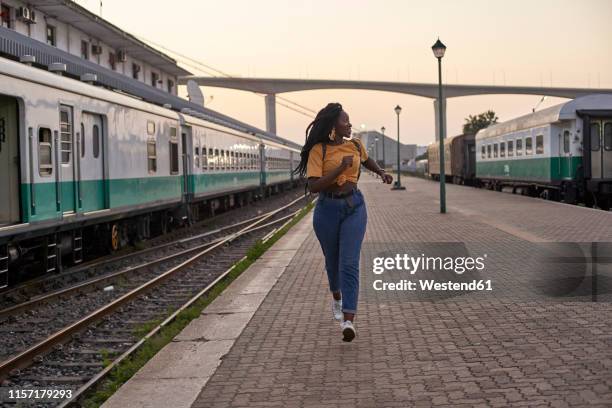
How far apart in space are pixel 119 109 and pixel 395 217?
32.5 ft

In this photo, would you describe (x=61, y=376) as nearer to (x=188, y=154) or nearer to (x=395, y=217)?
(x=188, y=154)

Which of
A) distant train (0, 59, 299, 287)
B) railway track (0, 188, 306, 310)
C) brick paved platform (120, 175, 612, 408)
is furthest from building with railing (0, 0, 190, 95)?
brick paved platform (120, 175, 612, 408)

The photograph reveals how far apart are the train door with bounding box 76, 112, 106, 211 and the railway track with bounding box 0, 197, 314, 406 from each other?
1.36 m

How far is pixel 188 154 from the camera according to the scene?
20.8 meters

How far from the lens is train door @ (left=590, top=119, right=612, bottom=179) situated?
941 inches

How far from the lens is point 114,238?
1470cm

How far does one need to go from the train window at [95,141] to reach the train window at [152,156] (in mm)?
2996

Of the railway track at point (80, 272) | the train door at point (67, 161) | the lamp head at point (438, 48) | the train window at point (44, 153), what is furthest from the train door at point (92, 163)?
the lamp head at point (438, 48)

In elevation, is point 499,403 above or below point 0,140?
below

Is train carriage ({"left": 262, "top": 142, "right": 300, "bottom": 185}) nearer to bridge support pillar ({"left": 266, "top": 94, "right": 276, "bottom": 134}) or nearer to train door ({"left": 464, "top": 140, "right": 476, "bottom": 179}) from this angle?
train door ({"left": 464, "top": 140, "right": 476, "bottom": 179})

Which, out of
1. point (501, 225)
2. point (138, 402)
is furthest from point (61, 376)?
point (501, 225)

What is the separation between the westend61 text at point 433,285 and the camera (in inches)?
359

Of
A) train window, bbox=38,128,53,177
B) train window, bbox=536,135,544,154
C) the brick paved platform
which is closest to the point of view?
the brick paved platform

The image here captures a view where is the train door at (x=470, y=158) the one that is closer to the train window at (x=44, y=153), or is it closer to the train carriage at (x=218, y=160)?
the train carriage at (x=218, y=160)
